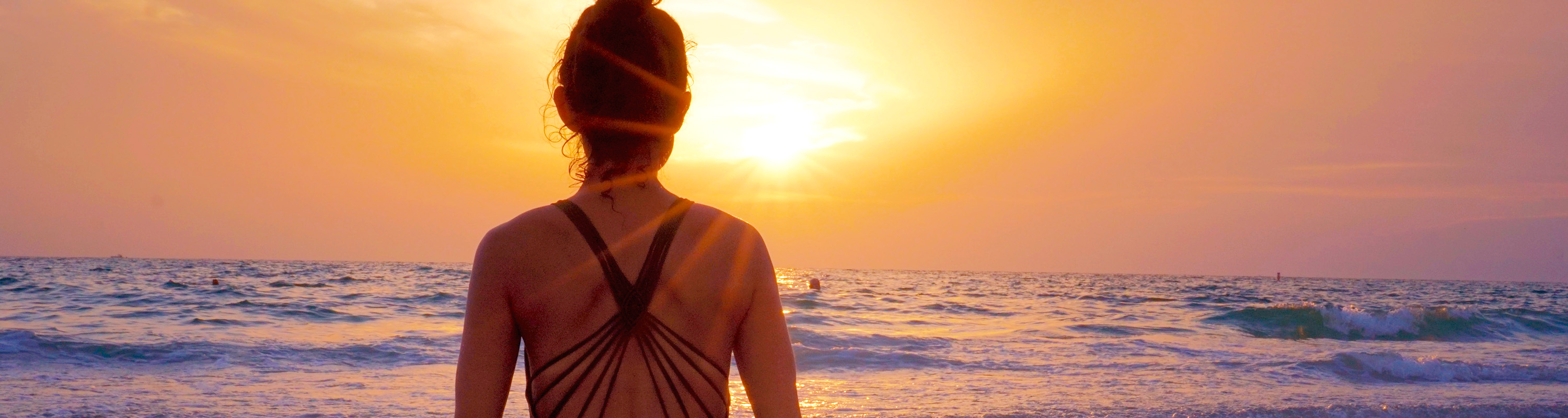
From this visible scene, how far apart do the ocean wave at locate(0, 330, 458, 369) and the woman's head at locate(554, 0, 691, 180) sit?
1178 cm

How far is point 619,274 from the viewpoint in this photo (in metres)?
1.33

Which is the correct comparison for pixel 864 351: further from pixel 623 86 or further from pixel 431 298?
pixel 431 298

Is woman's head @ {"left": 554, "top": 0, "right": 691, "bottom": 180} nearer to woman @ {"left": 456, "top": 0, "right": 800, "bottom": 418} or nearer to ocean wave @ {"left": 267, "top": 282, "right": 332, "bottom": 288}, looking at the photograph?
woman @ {"left": 456, "top": 0, "right": 800, "bottom": 418}

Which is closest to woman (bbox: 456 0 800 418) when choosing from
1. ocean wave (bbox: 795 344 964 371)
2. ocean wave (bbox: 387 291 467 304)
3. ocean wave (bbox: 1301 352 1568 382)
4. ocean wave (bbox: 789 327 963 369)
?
ocean wave (bbox: 789 327 963 369)

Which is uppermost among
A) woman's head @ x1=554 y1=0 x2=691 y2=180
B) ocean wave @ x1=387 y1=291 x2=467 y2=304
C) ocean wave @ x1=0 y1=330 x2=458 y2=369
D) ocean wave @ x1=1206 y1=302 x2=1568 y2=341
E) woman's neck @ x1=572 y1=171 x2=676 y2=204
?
woman's head @ x1=554 y1=0 x2=691 y2=180

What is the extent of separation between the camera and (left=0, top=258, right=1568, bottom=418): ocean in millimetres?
9461

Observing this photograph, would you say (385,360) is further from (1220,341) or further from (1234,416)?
(1220,341)

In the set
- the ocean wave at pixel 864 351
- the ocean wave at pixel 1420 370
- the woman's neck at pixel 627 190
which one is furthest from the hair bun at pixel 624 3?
the ocean wave at pixel 1420 370

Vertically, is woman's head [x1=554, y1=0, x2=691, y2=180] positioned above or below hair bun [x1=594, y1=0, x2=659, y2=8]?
below

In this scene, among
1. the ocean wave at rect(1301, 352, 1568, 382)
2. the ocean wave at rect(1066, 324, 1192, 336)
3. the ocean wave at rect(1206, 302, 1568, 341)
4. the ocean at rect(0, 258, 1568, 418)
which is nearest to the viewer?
the ocean at rect(0, 258, 1568, 418)

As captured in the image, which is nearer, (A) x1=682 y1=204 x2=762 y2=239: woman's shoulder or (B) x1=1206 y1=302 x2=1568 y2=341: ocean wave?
(A) x1=682 y1=204 x2=762 y2=239: woman's shoulder

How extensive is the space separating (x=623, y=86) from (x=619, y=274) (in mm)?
259

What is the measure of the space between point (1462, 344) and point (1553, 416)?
1211 cm

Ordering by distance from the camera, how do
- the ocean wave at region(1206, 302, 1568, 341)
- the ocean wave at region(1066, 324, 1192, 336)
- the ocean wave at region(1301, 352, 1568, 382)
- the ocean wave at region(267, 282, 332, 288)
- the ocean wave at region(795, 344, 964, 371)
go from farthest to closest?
the ocean wave at region(267, 282, 332, 288) → the ocean wave at region(1206, 302, 1568, 341) → the ocean wave at region(1066, 324, 1192, 336) → the ocean wave at region(795, 344, 964, 371) → the ocean wave at region(1301, 352, 1568, 382)
